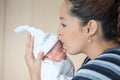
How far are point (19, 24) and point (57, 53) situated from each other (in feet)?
2.57

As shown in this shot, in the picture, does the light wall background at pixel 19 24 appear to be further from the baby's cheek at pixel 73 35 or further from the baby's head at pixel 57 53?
the baby's cheek at pixel 73 35

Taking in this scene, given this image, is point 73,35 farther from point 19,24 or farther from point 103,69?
point 19,24

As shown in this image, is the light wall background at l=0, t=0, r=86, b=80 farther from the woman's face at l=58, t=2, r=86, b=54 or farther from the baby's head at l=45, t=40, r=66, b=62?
the woman's face at l=58, t=2, r=86, b=54

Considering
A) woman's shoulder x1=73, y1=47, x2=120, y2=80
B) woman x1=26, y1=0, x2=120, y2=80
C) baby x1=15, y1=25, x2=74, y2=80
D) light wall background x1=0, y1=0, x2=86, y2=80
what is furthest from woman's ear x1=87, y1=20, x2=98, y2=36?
light wall background x1=0, y1=0, x2=86, y2=80

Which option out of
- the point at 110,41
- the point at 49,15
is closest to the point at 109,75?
the point at 110,41

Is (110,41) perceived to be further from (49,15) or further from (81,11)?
(49,15)

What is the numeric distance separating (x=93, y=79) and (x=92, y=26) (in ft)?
0.68

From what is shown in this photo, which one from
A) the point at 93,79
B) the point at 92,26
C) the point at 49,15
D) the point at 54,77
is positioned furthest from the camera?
the point at 49,15

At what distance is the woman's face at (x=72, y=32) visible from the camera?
0.92m

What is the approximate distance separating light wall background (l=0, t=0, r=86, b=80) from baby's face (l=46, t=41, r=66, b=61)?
0.68 m

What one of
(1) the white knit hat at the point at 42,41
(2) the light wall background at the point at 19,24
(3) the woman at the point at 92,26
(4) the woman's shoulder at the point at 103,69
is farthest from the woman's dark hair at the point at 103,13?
(2) the light wall background at the point at 19,24

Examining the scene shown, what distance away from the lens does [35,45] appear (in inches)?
44.3

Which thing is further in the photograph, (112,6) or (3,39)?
(3,39)

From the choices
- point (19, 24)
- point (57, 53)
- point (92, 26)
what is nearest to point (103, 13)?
point (92, 26)
